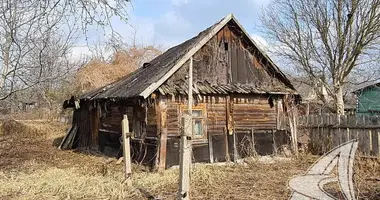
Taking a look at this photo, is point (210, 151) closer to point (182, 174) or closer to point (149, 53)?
point (182, 174)

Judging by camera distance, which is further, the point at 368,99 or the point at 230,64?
the point at 368,99

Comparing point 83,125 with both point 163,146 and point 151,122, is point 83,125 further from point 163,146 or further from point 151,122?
point 163,146

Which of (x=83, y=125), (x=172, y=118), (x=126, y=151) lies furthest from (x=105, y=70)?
(x=126, y=151)

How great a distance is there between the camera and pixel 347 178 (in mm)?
9562

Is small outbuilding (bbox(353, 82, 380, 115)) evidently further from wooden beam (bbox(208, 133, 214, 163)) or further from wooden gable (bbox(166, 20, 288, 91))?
wooden beam (bbox(208, 133, 214, 163))

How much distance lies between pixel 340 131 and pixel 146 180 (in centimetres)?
880

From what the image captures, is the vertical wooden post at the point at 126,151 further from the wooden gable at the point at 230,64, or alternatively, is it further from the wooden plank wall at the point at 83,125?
the wooden plank wall at the point at 83,125

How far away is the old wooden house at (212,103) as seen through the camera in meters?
12.8

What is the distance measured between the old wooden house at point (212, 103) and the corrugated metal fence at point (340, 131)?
1.50 metres

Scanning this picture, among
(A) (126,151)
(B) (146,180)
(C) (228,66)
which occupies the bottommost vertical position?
(B) (146,180)

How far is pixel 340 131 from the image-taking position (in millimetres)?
15273

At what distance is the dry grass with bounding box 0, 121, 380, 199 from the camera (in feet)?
28.5

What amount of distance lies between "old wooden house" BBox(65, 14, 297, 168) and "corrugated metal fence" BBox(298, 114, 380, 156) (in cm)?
150

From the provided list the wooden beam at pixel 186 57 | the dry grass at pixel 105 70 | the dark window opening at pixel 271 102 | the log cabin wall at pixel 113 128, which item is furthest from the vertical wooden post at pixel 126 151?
the dry grass at pixel 105 70
